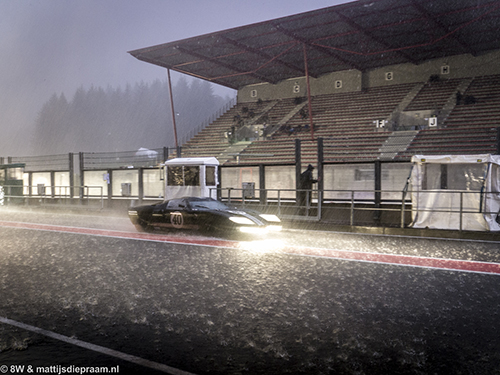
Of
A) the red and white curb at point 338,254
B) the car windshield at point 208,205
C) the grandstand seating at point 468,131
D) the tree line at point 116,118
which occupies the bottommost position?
the red and white curb at point 338,254

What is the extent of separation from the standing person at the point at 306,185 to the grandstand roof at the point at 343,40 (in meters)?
11.5

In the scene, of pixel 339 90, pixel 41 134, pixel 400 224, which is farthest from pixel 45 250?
pixel 41 134

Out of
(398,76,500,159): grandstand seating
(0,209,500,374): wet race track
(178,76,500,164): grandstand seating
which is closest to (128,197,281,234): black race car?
(0,209,500,374): wet race track

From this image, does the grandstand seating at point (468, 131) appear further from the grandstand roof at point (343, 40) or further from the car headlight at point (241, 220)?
the car headlight at point (241, 220)

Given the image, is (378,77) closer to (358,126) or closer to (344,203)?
(358,126)

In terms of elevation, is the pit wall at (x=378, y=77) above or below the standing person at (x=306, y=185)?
above

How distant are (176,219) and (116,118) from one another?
99.5 meters

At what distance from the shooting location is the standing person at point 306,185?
47.9 feet

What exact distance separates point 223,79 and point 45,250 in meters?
30.6

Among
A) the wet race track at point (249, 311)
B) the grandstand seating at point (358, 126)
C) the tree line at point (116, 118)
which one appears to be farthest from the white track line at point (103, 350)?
the tree line at point (116, 118)

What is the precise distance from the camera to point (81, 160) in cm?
2108

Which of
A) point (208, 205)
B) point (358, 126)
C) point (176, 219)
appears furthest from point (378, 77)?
point (176, 219)

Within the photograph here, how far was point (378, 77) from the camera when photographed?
32.6m

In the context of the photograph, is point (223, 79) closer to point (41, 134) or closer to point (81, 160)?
point (81, 160)
